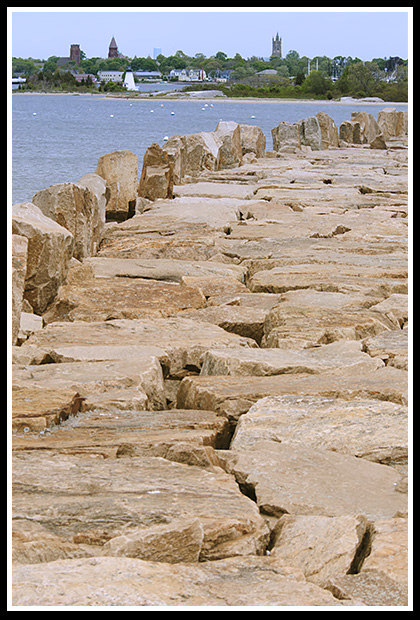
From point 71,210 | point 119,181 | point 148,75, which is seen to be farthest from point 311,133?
Result: point 148,75

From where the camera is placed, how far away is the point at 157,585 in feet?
6.98

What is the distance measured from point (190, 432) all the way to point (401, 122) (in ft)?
69.4

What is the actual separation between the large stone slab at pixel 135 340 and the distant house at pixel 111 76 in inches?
4300

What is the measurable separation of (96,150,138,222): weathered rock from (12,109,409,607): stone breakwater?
1.83m

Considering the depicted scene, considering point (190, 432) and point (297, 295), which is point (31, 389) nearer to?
point (190, 432)

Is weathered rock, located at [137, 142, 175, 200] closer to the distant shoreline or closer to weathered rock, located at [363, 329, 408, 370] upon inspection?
weathered rock, located at [363, 329, 408, 370]

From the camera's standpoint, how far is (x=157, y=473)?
2895 millimetres

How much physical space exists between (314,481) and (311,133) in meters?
17.3

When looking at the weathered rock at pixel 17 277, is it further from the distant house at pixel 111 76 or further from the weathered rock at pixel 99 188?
the distant house at pixel 111 76

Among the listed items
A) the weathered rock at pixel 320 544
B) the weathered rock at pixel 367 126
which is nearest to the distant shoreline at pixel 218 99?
the weathered rock at pixel 367 126

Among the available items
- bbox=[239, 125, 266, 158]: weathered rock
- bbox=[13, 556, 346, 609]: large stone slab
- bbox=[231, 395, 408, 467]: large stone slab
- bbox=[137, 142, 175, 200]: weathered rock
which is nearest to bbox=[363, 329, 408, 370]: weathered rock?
bbox=[231, 395, 408, 467]: large stone slab

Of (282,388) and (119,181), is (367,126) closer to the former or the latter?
(119,181)

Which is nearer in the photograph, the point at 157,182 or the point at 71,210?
the point at 71,210
